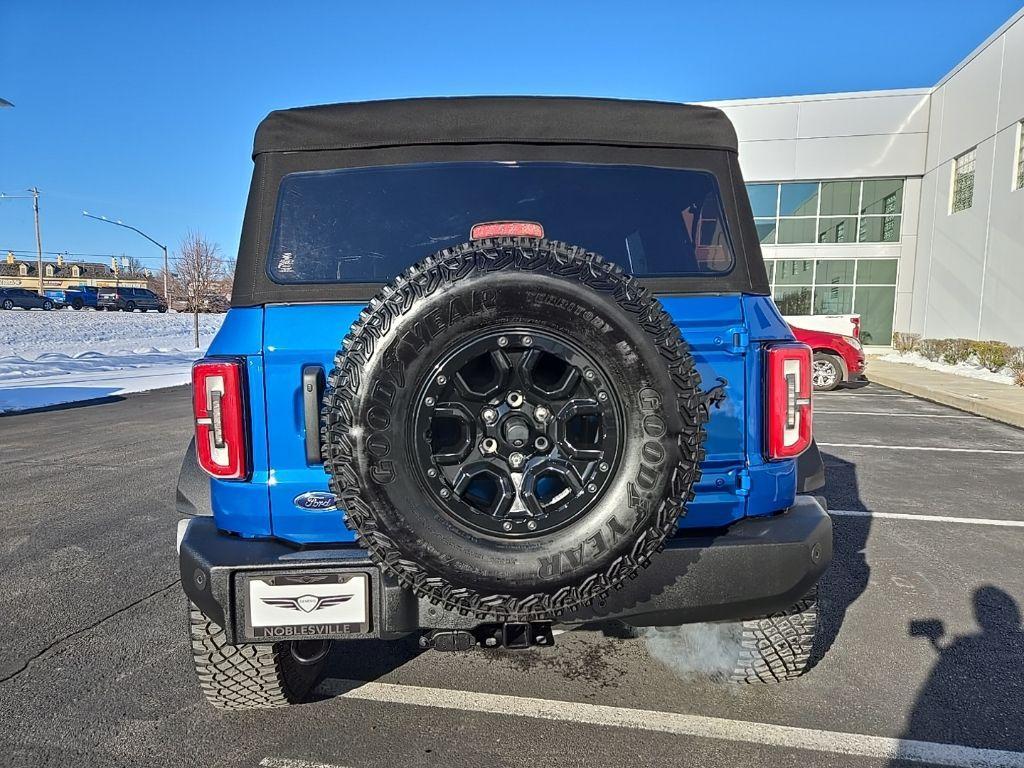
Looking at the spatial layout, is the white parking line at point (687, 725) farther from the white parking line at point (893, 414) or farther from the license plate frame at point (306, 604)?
the white parking line at point (893, 414)

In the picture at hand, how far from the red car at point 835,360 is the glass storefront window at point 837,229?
12171mm

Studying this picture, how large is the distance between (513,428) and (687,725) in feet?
4.71

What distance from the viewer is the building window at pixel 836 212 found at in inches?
896

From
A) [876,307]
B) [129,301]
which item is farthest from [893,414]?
[129,301]

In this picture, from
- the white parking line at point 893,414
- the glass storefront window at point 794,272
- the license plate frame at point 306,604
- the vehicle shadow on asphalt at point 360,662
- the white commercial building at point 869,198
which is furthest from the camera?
the glass storefront window at point 794,272

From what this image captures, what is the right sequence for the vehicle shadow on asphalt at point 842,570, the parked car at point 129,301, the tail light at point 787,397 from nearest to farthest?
1. the tail light at point 787,397
2. the vehicle shadow on asphalt at point 842,570
3. the parked car at point 129,301

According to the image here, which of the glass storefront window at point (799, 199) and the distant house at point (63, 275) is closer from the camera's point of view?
the glass storefront window at point (799, 199)

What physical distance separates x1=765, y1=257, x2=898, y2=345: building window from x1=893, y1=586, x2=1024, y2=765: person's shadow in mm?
21441

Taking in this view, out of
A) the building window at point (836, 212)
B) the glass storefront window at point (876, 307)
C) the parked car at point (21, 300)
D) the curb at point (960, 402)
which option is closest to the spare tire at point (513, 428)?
the curb at point (960, 402)

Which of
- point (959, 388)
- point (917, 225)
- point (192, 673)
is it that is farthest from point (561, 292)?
point (917, 225)

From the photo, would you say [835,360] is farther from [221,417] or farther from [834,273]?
[221,417]

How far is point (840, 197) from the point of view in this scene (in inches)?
901

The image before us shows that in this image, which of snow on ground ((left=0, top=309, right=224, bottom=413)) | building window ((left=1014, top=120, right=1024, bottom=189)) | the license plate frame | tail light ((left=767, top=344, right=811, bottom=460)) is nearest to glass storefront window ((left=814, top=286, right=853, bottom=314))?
building window ((left=1014, top=120, right=1024, bottom=189))

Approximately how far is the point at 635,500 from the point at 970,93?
75.8 ft
